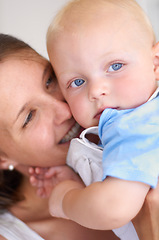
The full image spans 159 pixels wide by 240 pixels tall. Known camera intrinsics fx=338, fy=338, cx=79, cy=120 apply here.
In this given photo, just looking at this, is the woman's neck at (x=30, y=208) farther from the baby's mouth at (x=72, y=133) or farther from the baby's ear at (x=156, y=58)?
the baby's ear at (x=156, y=58)

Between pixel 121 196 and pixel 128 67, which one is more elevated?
pixel 128 67

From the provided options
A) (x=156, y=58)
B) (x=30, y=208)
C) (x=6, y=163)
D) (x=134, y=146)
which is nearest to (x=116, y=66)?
(x=156, y=58)

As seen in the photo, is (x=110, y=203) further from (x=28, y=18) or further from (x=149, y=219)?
(x=28, y=18)

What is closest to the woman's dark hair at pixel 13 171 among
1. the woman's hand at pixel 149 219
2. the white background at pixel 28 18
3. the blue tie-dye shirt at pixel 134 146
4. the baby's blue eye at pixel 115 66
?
the baby's blue eye at pixel 115 66

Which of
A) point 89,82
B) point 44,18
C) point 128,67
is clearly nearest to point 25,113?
point 89,82

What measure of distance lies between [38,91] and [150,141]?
61 cm

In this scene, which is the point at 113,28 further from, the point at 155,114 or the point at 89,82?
the point at 155,114

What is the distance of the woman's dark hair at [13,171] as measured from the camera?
1445 mm

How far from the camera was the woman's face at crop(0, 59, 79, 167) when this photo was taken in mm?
1360

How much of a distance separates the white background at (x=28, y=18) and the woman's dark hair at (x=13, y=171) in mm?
1558

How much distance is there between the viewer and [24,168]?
5.61 ft

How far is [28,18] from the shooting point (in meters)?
3.14

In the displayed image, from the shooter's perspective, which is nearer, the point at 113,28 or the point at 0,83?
the point at 113,28

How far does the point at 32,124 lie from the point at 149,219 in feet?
2.00
